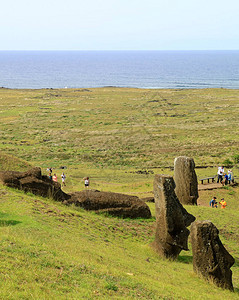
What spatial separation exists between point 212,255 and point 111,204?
779cm

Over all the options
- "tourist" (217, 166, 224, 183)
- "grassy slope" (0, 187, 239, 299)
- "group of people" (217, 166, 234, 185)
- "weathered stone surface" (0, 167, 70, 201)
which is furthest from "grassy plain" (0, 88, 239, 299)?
"tourist" (217, 166, 224, 183)

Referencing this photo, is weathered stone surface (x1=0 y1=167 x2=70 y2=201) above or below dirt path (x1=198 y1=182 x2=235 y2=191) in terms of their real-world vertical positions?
above

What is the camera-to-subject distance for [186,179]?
2341 centimetres

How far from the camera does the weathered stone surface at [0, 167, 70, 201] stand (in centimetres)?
1894

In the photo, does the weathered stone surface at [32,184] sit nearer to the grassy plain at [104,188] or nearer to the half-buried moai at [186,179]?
the grassy plain at [104,188]

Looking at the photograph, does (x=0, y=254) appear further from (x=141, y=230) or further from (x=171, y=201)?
(x=141, y=230)

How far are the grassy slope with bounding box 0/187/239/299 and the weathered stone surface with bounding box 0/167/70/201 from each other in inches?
27.0

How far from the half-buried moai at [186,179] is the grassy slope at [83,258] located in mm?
3855

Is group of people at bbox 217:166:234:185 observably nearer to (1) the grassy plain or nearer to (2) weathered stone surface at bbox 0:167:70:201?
(1) the grassy plain

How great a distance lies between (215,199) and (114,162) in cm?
1802

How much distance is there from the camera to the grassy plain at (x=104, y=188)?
9.68 metres

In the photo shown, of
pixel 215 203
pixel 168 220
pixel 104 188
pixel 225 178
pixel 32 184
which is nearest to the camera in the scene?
pixel 168 220

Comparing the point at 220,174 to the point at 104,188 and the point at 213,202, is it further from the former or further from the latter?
the point at 104,188

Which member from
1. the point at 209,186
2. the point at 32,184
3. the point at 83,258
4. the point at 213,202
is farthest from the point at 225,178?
the point at 83,258
